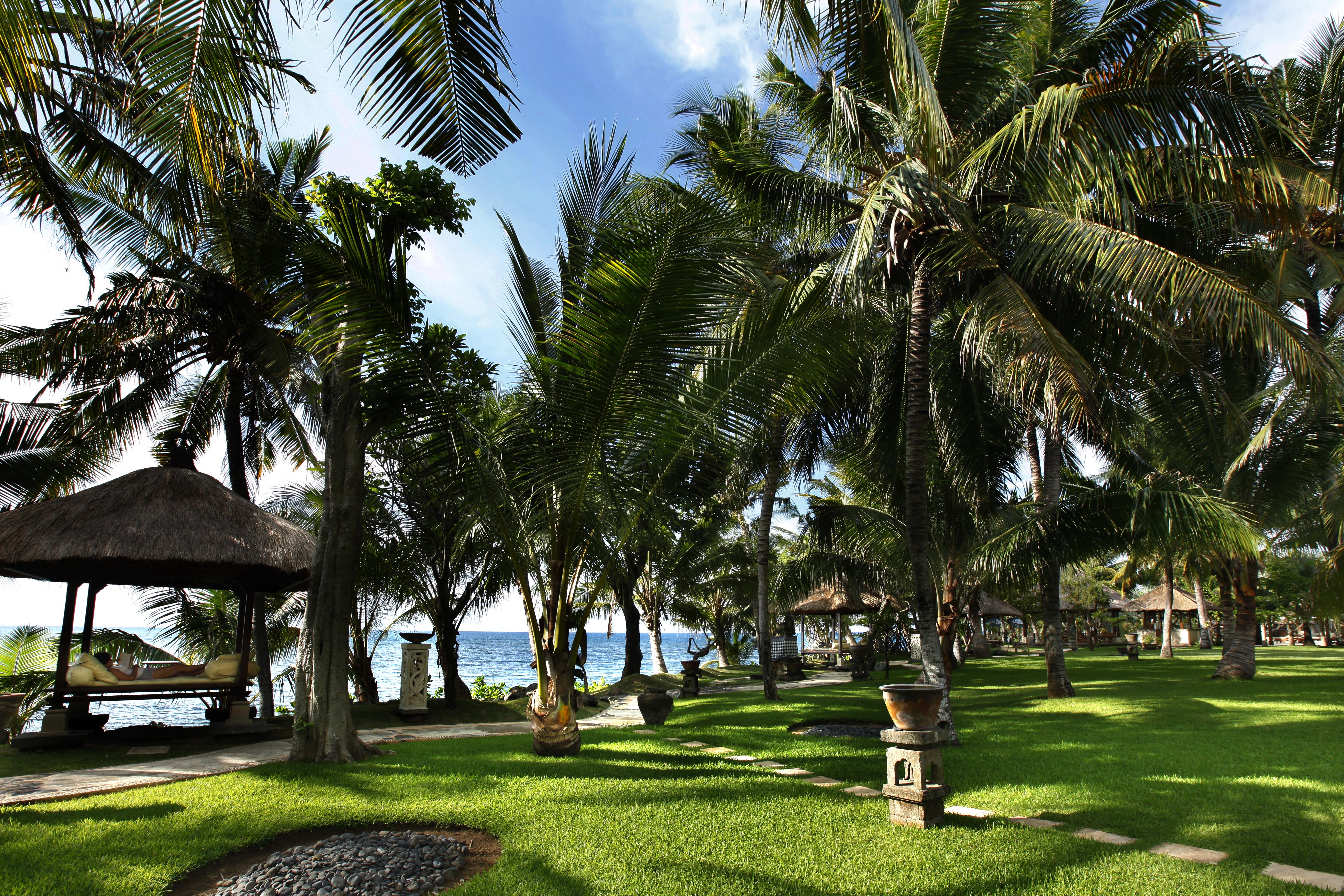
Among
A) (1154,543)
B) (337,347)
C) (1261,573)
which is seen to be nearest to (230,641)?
(337,347)

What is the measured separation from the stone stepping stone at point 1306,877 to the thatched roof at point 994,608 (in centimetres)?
2008

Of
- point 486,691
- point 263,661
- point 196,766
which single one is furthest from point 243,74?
point 486,691

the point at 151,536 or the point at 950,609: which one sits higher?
the point at 151,536

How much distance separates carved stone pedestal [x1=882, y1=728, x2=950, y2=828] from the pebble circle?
2622 millimetres

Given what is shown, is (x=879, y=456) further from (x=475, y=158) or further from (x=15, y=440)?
(x=15, y=440)

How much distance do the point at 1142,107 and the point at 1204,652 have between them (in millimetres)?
24741

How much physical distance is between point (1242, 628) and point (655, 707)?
37.0 ft

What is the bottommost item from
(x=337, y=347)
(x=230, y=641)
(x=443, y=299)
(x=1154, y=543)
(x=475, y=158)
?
(x=230, y=641)

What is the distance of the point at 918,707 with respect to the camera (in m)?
4.66

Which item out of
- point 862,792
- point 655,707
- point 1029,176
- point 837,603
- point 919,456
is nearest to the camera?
point 862,792

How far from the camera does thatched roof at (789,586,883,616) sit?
19547 mm

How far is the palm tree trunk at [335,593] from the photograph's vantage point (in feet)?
22.3

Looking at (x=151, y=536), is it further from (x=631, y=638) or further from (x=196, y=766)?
(x=631, y=638)

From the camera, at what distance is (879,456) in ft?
38.5
